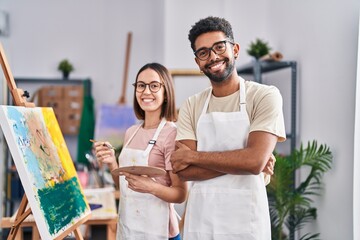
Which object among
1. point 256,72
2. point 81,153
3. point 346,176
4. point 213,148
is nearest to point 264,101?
point 213,148

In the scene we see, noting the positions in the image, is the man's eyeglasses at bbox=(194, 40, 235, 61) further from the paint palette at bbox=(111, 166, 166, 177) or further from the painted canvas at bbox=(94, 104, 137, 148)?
the painted canvas at bbox=(94, 104, 137, 148)

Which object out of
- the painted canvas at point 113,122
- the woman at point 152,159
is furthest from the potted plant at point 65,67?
the woman at point 152,159

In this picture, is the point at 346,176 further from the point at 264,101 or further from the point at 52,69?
the point at 52,69

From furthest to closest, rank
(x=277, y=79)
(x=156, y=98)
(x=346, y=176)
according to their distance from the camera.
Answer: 1. (x=277, y=79)
2. (x=346, y=176)
3. (x=156, y=98)

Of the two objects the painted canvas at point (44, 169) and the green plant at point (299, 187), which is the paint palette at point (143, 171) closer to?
the painted canvas at point (44, 169)

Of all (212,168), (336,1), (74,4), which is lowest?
(212,168)

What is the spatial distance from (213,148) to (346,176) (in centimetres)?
134

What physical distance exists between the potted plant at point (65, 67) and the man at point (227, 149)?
430cm

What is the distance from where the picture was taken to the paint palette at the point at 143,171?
1849mm

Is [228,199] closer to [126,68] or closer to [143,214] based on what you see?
[143,214]

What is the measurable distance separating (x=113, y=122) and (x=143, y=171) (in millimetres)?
4019

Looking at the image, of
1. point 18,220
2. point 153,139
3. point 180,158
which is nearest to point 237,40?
point 153,139

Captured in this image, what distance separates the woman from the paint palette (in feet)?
0.17

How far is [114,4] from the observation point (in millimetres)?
6191
